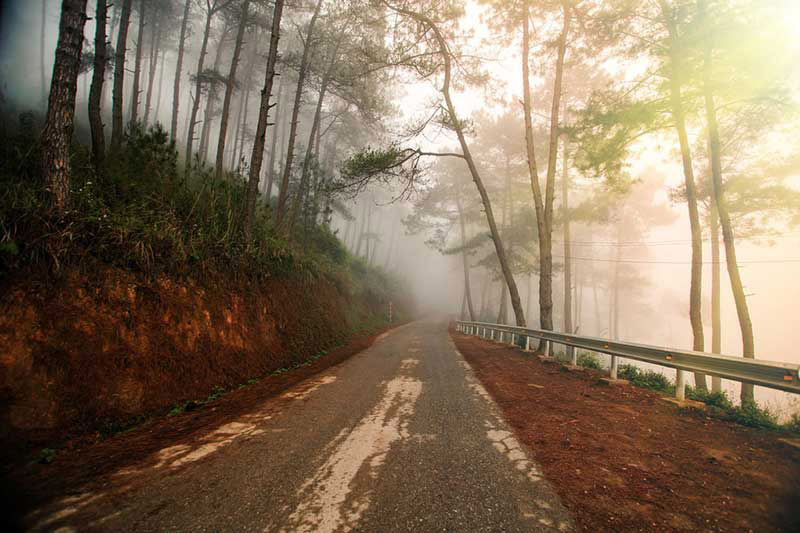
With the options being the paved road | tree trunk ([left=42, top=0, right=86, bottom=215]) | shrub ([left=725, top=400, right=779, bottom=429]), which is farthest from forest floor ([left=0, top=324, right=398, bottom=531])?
shrub ([left=725, top=400, right=779, bottom=429])

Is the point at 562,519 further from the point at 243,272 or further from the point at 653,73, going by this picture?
the point at 653,73

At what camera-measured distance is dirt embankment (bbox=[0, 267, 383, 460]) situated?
2904mm

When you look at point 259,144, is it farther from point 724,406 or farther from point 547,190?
point 724,406

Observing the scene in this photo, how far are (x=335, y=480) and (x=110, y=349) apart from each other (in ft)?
10.4

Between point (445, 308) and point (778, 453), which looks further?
point (445, 308)

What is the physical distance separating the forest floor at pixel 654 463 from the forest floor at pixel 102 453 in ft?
11.5

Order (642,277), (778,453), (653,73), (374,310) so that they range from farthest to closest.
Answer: (642,277) → (374,310) → (653,73) → (778,453)

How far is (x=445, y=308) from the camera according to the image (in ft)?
190

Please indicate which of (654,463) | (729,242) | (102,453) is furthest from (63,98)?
(729,242)

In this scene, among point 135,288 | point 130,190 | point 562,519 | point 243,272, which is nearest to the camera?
point 562,519

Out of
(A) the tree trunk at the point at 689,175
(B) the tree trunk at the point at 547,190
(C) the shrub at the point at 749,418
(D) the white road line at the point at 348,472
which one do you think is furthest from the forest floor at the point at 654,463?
(A) the tree trunk at the point at 689,175

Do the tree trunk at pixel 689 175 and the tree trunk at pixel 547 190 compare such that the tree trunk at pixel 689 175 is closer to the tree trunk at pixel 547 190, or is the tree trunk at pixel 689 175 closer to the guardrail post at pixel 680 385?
the tree trunk at pixel 547 190

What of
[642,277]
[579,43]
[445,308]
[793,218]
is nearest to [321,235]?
[579,43]

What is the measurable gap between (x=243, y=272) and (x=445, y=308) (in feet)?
175
